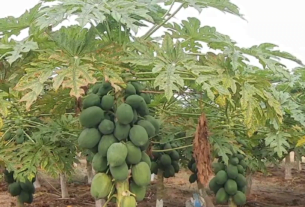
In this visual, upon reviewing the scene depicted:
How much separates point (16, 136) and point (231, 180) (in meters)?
2.02

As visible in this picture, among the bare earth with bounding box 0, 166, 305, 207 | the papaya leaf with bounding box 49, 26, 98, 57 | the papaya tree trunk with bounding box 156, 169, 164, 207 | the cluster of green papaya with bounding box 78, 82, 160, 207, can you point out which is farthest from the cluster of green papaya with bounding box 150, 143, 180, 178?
the papaya leaf with bounding box 49, 26, 98, 57

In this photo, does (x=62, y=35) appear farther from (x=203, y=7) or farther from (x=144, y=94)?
(x=203, y=7)

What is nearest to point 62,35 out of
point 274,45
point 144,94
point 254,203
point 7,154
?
point 144,94

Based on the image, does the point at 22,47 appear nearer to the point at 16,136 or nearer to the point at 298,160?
the point at 16,136

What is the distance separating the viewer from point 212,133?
10.9ft

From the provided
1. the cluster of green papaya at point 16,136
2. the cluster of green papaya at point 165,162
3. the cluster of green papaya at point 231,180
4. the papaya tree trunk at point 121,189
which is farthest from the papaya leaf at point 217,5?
the cluster of green papaya at point 165,162

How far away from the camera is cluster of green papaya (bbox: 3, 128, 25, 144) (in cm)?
365

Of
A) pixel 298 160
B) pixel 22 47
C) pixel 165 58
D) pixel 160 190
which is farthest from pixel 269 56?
pixel 298 160

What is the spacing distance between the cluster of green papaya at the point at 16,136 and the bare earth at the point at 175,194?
2.50 metres

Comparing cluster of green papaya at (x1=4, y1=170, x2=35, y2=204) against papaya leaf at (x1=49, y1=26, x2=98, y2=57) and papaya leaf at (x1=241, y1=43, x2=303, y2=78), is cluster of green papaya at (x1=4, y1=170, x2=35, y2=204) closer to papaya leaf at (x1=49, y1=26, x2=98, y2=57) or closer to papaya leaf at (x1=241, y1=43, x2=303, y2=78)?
papaya leaf at (x1=49, y1=26, x2=98, y2=57)

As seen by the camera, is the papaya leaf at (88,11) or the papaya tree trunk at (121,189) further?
the papaya tree trunk at (121,189)

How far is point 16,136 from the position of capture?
3719 mm

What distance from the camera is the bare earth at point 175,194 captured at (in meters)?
6.40

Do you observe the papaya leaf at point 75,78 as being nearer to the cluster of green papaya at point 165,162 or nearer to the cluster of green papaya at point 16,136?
the cluster of green papaya at point 16,136
